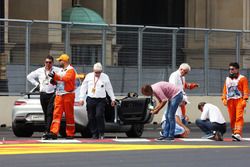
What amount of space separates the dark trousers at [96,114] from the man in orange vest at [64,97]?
0.42 m

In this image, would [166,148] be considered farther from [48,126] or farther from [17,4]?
[17,4]

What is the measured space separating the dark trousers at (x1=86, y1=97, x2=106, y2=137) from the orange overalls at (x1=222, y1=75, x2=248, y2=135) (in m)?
2.70

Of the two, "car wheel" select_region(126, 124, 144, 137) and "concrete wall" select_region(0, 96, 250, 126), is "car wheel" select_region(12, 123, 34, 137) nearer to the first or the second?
"car wheel" select_region(126, 124, 144, 137)

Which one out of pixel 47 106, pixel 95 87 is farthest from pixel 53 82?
pixel 95 87

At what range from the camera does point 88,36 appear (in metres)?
26.2

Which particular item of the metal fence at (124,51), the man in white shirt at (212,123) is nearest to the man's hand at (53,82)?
the man in white shirt at (212,123)

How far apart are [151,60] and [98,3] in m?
13.9

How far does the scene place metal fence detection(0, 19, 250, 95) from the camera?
24.8 metres

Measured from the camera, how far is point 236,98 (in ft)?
59.6

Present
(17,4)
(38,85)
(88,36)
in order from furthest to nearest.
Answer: (17,4)
(88,36)
(38,85)

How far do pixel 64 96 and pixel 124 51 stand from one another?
9.60 metres

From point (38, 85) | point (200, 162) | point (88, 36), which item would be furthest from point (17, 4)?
point (200, 162)

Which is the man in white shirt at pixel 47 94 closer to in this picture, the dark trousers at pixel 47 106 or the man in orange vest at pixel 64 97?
the dark trousers at pixel 47 106

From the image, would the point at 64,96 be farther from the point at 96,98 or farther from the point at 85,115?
the point at 85,115
